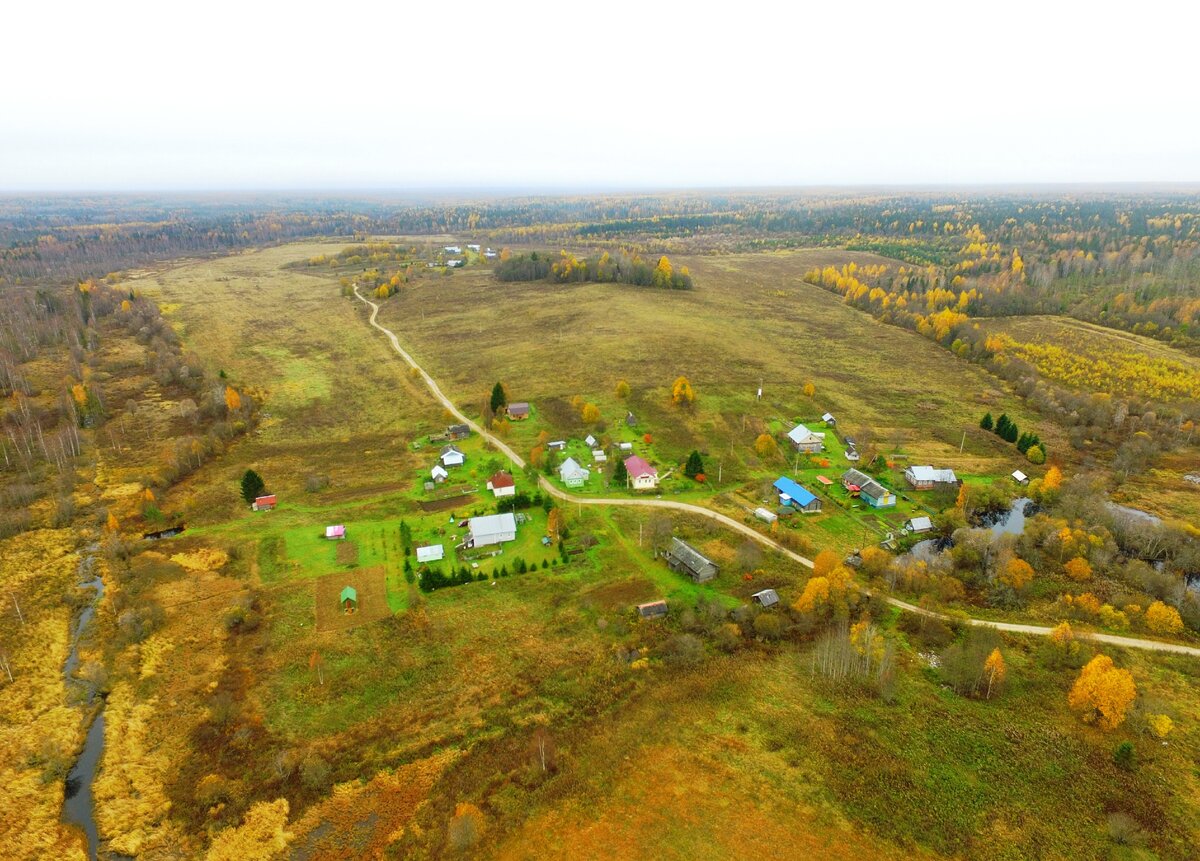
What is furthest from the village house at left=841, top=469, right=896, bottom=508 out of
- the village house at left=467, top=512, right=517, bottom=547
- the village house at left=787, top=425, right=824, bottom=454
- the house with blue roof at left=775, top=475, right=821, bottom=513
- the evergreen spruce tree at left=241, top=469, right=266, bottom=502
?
the evergreen spruce tree at left=241, top=469, right=266, bottom=502

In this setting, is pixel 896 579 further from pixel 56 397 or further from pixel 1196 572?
pixel 56 397

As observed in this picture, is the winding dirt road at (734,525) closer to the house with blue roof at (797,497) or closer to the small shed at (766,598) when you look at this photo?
the house with blue roof at (797,497)

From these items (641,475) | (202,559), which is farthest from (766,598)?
(202,559)

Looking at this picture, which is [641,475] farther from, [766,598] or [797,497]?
[766,598]

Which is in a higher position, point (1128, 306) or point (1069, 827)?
point (1128, 306)

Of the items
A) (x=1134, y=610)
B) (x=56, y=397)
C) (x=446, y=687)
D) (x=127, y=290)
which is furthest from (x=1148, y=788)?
(x=127, y=290)

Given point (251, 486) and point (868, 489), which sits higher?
point (251, 486)

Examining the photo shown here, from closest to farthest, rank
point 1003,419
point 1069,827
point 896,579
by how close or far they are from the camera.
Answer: point 1069,827
point 896,579
point 1003,419
